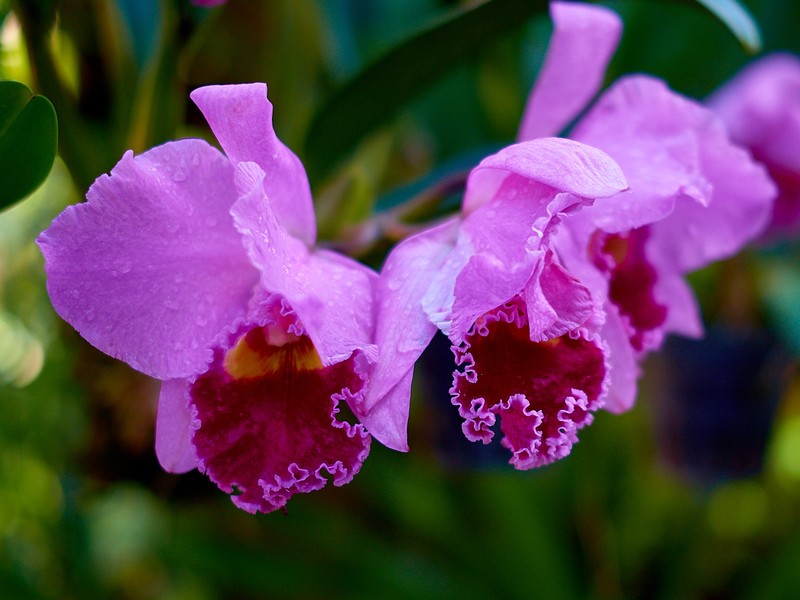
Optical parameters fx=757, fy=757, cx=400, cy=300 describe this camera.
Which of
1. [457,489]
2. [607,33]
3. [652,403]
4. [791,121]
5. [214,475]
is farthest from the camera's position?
[457,489]

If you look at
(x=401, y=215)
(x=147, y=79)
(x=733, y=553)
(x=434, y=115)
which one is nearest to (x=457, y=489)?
(x=733, y=553)

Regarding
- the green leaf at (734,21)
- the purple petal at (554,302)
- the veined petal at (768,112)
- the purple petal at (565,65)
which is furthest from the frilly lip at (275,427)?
the veined petal at (768,112)

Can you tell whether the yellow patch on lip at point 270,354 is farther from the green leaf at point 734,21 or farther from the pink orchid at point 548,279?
the green leaf at point 734,21

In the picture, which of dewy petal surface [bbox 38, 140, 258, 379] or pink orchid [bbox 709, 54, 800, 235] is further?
pink orchid [bbox 709, 54, 800, 235]

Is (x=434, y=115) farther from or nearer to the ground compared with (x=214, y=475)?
nearer to the ground

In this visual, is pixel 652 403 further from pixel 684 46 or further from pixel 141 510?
pixel 141 510

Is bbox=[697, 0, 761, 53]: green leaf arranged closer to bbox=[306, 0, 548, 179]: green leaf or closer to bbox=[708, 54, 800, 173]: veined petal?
bbox=[306, 0, 548, 179]: green leaf

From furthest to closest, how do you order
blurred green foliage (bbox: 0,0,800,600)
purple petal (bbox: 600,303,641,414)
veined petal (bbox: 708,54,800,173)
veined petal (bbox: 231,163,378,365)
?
veined petal (bbox: 708,54,800,173)
blurred green foliage (bbox: 0,0,800,600)
purple petal (bbox: 600,303,641,414)
veined petal (bbox: 231,163,378,365)

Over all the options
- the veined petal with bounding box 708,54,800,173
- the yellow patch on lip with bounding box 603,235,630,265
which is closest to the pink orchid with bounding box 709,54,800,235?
the veined petal with bounding box 708,54,800,173
